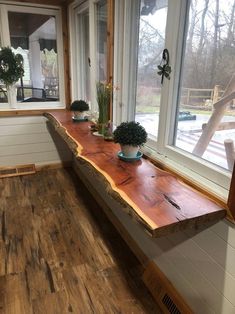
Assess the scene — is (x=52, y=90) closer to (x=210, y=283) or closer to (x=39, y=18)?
(x=39, y=18)

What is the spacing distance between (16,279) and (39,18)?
10.2 feet

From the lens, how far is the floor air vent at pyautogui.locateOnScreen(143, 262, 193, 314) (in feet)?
4.90

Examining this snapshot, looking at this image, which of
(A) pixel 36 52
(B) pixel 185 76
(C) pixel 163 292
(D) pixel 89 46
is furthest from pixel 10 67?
(C) pixel 163 292

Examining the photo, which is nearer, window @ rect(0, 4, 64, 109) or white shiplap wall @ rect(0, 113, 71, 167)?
window @ rect(0, 4, 64, 109)

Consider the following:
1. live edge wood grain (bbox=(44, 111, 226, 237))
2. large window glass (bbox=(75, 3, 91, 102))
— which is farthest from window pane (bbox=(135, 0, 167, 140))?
large window glass (bbox=(75, 3, 91, 102))

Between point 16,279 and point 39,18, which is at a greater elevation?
point 39,18

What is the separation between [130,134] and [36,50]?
2439 millimetres

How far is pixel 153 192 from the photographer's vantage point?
127 cm

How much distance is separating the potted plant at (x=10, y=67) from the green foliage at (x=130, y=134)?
84.5 inches

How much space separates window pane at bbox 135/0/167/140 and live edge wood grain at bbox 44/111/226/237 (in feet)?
1.36

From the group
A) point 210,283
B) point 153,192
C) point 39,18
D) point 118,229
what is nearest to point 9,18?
point 39,18

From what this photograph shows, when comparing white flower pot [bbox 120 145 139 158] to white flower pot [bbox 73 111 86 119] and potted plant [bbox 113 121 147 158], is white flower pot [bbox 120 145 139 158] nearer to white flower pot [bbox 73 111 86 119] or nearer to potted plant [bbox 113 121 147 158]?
potted plant [bbox 113 121 147 158]

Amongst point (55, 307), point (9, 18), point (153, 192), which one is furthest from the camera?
point (9, 18)

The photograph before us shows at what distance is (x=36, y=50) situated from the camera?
11.1 ft
